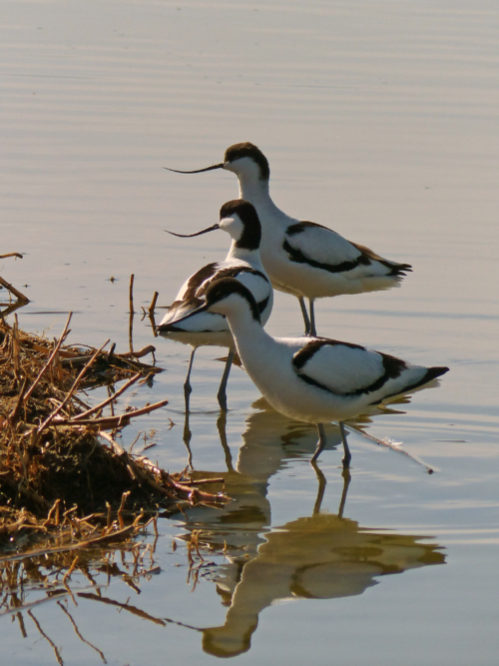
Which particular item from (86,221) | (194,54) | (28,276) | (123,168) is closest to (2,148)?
(123,168)

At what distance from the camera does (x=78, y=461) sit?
6227mm

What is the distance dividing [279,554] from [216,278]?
269 centimetres

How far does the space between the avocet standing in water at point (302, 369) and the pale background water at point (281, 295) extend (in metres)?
0.39

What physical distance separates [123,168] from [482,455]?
723 cm

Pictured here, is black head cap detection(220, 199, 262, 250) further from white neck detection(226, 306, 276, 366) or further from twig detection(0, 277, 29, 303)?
white neck detection(226, 306, 276, 366)

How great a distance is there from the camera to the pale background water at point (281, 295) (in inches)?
205

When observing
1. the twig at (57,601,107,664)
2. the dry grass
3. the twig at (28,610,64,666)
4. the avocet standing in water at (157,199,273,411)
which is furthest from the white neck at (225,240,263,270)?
the twig at (28,610,64,666)

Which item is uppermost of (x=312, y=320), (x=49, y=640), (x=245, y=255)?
(x=245, y=255)

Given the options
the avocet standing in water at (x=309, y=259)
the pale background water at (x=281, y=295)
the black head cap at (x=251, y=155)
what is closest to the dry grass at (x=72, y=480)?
the pale background water at (x=281, y=295)

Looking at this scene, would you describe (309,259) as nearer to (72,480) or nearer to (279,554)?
(72,480)

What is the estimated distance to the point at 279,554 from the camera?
5926 millimetres

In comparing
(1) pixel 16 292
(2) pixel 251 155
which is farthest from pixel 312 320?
(1) pixel 16 292

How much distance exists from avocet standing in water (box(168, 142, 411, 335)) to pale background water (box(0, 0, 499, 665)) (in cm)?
26

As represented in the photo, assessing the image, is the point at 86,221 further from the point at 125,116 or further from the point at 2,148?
the point at 125,116
